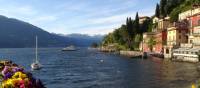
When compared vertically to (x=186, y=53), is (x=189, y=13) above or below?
above

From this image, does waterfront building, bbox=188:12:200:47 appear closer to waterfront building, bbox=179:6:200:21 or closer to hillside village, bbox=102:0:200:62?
hillside village, bbox=102:0:200:62

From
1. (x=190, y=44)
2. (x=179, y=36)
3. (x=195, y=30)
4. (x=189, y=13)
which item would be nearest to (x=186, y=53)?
(x=190, y=44)

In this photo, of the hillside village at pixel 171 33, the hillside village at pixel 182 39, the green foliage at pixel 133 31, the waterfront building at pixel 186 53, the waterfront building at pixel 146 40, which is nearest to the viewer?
the waterfront building at pixel 186 53

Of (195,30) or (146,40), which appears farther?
(146,40)

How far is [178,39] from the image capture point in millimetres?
126750

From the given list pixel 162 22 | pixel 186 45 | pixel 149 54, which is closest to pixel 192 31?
pixel 186 45

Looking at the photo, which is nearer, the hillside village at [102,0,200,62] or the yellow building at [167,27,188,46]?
the hillside village at [102,0,200,62]

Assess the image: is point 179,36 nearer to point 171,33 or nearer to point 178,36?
point 178,36

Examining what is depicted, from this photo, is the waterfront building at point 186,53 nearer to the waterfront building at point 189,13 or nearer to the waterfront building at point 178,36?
the waterfront building at point 178,36

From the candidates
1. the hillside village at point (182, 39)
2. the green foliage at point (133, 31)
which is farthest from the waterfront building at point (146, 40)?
the green foliage at point (133, 31)

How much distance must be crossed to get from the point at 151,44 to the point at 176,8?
22.9 meters

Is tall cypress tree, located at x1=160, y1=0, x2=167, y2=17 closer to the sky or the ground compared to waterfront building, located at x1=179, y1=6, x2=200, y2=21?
closer to the sky

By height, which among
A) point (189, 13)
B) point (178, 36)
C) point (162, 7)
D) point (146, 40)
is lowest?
point (146, 40)

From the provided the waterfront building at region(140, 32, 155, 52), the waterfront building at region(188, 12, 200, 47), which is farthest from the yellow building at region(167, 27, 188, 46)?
the waterfront building at region(140, 32, 155, 52)
